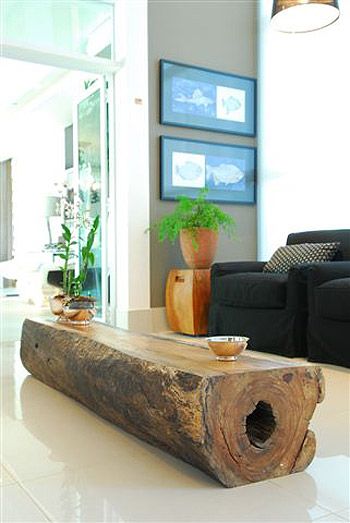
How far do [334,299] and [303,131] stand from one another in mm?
2445

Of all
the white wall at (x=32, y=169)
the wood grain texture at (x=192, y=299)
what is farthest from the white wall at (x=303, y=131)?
the white wall at (x=32, y=169)

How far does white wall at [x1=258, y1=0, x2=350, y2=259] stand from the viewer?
4.73 m

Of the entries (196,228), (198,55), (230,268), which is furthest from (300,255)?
(198,55)

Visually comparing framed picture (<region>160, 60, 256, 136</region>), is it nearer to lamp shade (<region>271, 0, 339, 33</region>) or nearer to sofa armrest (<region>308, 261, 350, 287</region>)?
lamp shade (<region>271, 0, 339, 33</region>)

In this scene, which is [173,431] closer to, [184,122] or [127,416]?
[127,416]

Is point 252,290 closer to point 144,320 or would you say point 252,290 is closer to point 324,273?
point 324,273

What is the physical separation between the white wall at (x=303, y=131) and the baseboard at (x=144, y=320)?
129cm

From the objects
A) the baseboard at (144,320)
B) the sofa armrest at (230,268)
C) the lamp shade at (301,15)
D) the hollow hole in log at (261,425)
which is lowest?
the baseboard at (144,320)

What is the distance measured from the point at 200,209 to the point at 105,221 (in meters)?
1.06

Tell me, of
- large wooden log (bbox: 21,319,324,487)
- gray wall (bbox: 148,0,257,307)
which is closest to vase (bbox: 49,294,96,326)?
large wooden log (bbox: 21,319,324,487)

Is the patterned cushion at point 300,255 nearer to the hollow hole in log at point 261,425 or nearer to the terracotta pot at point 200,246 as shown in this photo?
the terracotta pot at point 200,246

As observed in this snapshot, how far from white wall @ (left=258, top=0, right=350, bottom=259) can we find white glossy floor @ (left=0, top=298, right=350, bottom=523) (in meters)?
2.96

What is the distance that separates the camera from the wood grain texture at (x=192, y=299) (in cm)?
452

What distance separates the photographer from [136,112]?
4.98m
